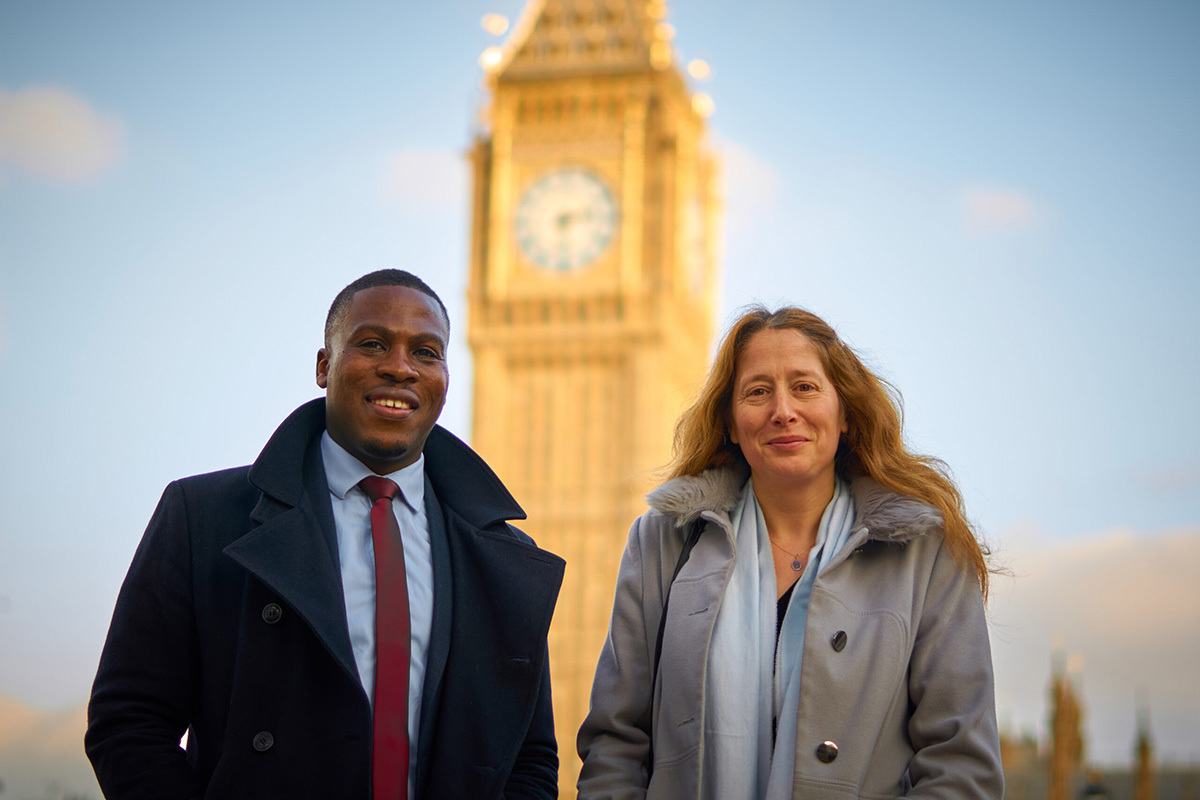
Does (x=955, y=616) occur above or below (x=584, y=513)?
above

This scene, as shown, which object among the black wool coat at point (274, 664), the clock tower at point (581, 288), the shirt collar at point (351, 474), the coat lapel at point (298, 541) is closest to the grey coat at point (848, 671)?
the black wool coat at point (274, 664)

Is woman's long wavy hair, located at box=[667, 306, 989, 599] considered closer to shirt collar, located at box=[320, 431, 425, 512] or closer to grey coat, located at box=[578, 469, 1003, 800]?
grey coat, located at box=[578, 469, 1003, 800]

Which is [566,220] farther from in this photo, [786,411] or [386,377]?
[386,377]

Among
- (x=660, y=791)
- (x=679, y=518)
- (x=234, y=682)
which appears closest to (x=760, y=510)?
(x=679, y=518)

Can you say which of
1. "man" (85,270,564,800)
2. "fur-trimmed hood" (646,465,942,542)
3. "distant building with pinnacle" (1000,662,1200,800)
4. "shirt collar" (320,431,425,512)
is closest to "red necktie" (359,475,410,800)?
"man" (85,270,564,800)

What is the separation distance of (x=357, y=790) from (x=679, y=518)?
1100 millimetres

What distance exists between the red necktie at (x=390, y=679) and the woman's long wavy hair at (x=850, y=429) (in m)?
0.97

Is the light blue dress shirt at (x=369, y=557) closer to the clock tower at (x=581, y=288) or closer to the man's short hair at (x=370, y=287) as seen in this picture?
the man's short hair at (x=370, y=287)

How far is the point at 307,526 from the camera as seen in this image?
355cm

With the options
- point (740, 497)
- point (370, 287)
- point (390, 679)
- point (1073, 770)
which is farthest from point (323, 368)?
point (1073, 770)

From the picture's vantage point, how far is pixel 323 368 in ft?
12.8

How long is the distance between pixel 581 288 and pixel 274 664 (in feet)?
85.6

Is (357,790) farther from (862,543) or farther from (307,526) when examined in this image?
(862,543)

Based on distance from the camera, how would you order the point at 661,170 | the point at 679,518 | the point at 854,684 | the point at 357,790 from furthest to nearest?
1. the point at 661,170
2. the point at 679,518
3. the point at 854,684
4. the point at 357,790
